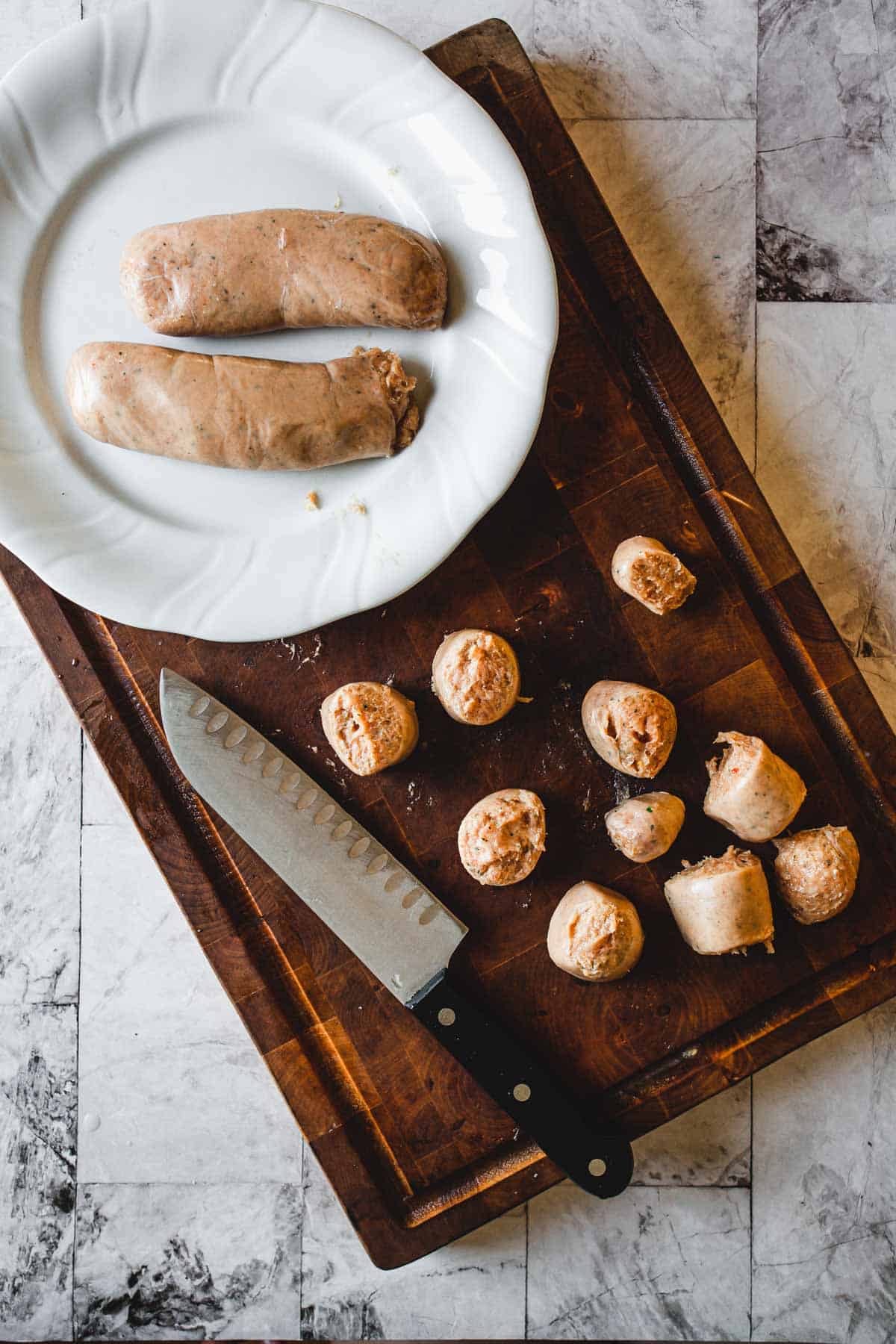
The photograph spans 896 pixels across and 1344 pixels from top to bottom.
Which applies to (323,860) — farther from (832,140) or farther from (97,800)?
(832,140)

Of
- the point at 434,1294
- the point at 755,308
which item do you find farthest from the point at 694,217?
the point at 434,1294

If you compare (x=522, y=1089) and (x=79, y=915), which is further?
(x=79, y=915)

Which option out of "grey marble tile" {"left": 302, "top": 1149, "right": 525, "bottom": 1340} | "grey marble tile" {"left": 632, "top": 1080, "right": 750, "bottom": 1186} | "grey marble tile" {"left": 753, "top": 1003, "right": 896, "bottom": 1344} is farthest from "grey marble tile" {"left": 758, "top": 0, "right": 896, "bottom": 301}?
"grey marble tile" {"left": 302, "top": 1149, "right": 525, "bottom": 1340}

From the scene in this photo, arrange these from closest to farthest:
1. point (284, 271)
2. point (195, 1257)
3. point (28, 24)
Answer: point (284, 271), point (28, 24), point (195, 1257)

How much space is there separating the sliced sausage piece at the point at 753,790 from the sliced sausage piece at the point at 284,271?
1093 millimetres

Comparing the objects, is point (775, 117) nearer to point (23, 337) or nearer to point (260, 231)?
point (260, 231)

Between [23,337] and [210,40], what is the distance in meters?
0.71

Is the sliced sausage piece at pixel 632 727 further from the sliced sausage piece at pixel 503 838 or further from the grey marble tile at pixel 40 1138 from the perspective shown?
the grey marble tile at pixel 40 1138

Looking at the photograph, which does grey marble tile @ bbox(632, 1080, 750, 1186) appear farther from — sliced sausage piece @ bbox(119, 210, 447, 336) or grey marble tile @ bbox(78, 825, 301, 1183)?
sliced sausage piece @ bbox(119, 210, 447, 336)

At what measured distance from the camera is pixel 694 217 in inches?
88.1

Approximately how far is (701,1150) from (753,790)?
1.03 meters

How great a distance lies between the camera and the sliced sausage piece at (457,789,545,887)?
1.89 meters

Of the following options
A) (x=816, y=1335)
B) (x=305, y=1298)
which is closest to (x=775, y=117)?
(x=816, y=1335)

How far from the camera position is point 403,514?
1914mm
